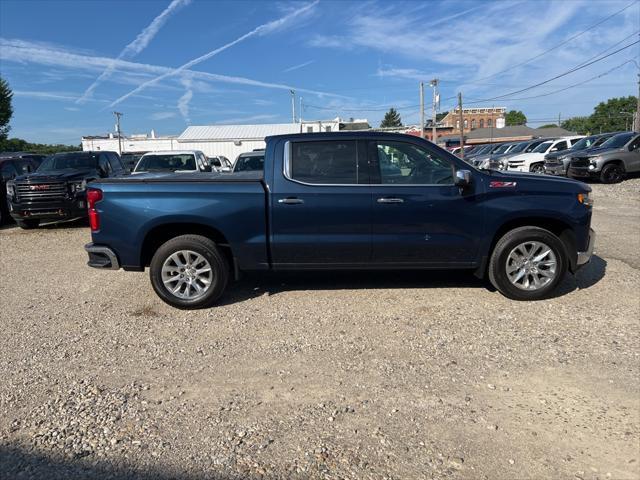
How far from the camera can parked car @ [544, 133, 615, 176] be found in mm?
18484

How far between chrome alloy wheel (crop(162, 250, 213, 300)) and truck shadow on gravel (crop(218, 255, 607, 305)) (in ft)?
1.22

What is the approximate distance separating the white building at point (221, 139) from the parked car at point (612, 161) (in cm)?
2810

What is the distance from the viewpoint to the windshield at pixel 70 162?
12.3 meters

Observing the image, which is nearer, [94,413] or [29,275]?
[94,413]

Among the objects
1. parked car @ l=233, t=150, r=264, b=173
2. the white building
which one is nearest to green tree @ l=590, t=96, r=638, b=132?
the white building

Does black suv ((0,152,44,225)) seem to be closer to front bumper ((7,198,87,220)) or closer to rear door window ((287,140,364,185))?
front bumper ((7,198,87,220))

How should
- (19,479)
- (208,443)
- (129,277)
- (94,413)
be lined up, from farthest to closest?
(129,277) < (94,413) < (208,443) < (19,479)

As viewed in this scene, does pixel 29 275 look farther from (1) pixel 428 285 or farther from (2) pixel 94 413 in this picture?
(1) pixel 428 285

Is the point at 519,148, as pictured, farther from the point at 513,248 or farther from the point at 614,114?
the point at 614,114

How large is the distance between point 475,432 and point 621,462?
0.76 meters

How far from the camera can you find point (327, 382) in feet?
11.9

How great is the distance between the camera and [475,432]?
2.95 metres

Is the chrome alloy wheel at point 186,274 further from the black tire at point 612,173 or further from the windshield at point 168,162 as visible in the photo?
the black tire at point 612,173

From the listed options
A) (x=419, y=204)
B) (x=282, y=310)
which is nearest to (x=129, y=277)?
(x=282, y=310)
